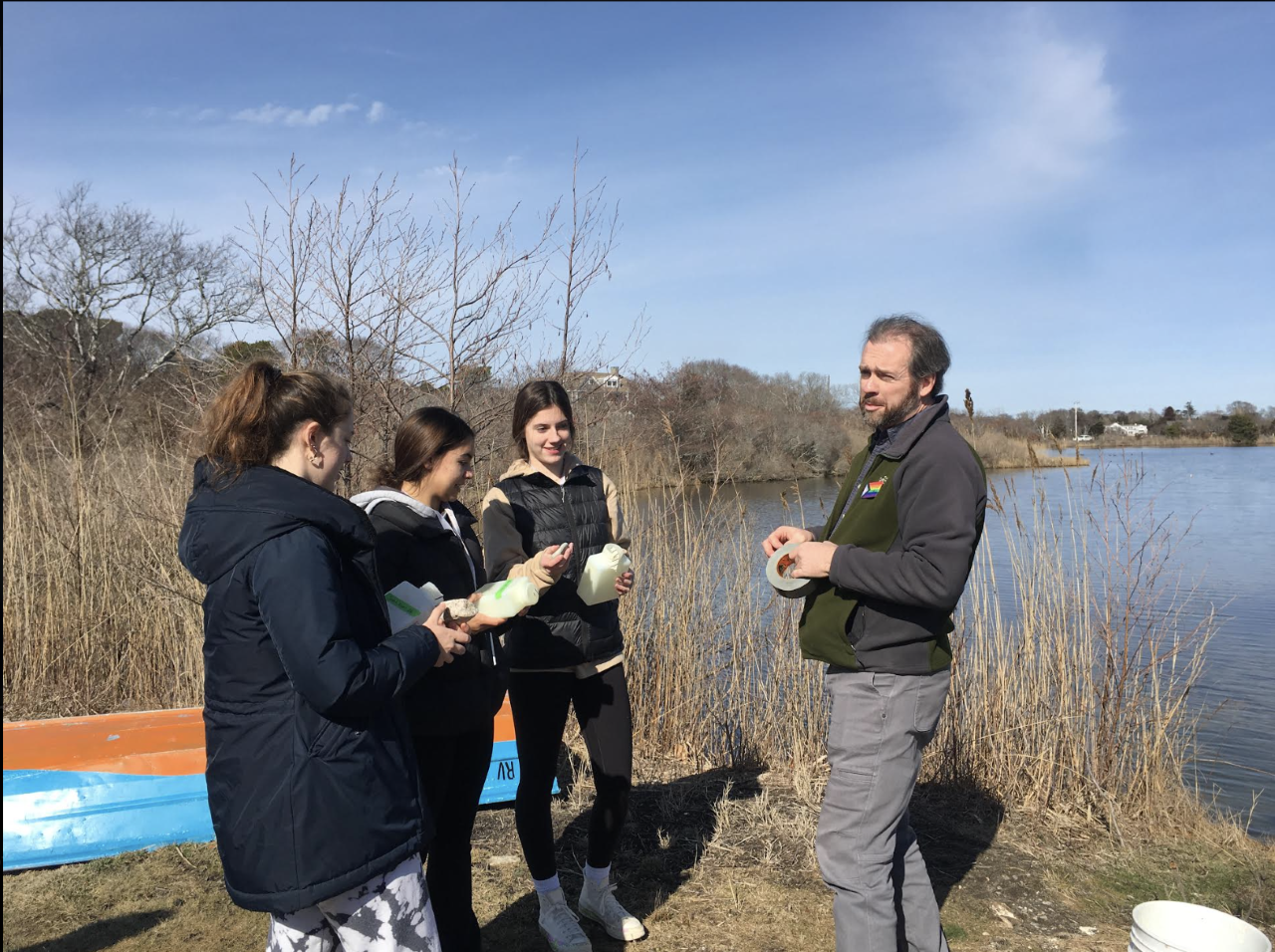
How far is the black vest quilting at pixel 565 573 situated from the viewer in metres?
2.70

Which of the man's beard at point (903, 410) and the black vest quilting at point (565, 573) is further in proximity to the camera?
the black vest quilting at point (565, 573)

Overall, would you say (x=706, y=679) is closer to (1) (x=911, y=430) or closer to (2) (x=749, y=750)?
(2) (x=749, y=750)

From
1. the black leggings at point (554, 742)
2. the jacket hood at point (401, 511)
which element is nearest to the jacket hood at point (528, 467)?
the jacket hood at point (401, 511)

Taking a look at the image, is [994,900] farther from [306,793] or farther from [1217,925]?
[306,793]

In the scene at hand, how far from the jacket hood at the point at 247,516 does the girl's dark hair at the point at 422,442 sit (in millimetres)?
665

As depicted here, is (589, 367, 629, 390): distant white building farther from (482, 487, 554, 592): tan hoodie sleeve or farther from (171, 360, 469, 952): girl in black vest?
(171, 360, 469, 952): girl in black vest

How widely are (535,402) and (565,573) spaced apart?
1.80ft

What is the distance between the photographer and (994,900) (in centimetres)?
316

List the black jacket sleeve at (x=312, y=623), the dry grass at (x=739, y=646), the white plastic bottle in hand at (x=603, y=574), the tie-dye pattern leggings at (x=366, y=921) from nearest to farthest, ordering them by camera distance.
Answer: the black jacket sleeve at (x=312, y=623) → the tie-dye pattern leggings at (x=366, y=921) → the white plastic bottle in hand at (x=603, y=574) → the dry grass at (x=739, y=646)


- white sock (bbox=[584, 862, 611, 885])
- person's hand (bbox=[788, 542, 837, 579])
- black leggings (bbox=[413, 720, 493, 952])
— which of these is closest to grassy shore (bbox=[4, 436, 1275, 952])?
white sock (bbox=[584, 862, 611, 885])

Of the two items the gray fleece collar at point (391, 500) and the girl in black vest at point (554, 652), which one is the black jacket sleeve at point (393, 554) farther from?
the girl in black vest at point (554, 652)

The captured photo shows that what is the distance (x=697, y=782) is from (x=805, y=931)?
4.40 feet

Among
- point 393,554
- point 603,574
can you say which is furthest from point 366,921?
point 603,574

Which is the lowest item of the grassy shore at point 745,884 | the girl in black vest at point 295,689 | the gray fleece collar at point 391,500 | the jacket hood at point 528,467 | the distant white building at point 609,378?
the grassy shore at point 745,884
